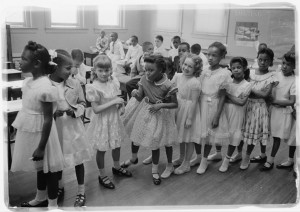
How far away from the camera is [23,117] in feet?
4.50

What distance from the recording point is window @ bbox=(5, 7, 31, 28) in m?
1.34

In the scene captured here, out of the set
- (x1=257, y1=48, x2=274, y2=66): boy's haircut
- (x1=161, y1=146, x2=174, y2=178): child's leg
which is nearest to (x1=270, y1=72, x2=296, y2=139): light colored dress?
(x1=257, y1=48, x2=274, y2=66): boy's haircut

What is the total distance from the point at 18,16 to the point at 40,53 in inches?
7.8

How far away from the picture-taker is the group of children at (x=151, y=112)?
1.39 m

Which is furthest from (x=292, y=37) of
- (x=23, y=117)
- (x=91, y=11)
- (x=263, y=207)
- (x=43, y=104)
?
(x=23, y=117)

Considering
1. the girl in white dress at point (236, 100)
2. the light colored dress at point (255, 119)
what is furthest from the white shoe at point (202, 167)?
the light colored dress at point (255, 119)

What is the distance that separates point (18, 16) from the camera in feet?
4.48

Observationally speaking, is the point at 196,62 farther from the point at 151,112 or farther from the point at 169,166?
the point at 169,166

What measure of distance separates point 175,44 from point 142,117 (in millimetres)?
491

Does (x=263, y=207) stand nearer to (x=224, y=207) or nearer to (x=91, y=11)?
(x=224, y=207)

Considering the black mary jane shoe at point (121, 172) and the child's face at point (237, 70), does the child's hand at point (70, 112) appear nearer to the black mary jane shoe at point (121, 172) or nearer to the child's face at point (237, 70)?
the black mary jane shoe at point (121, 172)

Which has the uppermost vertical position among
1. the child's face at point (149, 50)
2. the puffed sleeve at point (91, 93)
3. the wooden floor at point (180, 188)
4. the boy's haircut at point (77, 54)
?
the child's face at point (149, 50)

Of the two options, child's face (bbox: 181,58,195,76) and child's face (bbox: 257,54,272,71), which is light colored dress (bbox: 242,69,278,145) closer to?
Answer: child's face (bbox: 257,54,272,71)

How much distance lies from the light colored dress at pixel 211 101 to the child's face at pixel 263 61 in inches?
7.8
